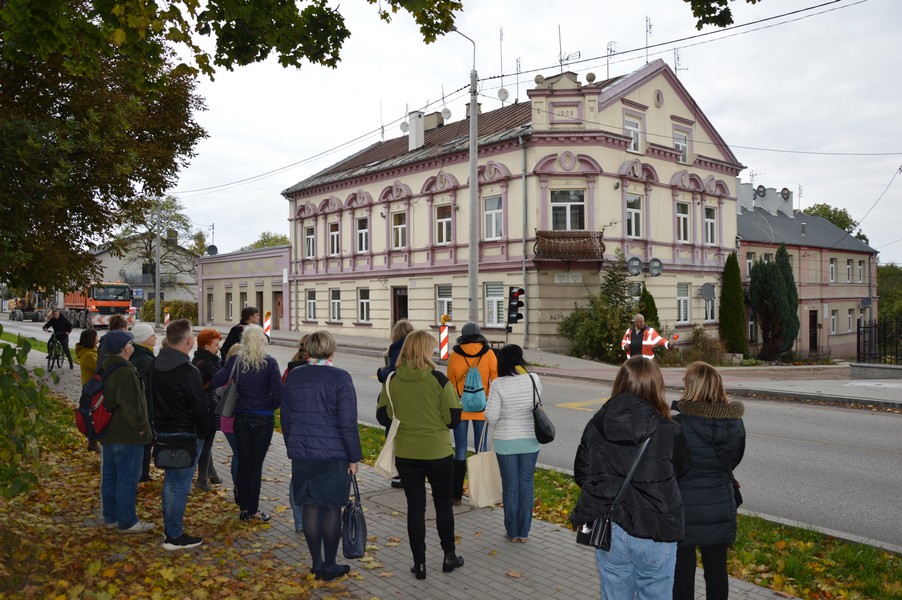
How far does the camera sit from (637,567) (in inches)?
147

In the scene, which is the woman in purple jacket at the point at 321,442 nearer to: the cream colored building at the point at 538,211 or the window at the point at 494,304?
the cream colored building at the point at 538,211

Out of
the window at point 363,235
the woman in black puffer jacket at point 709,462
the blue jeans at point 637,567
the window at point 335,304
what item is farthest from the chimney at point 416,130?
the blue jeans at point 637,567

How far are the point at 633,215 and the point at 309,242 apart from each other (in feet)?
57.9

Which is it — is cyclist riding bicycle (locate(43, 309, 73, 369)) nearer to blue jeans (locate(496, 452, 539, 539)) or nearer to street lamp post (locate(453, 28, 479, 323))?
street lamp post (locate(453, 28, 479, 323))

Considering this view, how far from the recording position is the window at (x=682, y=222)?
96.2ft

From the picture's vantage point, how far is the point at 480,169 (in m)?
27.4

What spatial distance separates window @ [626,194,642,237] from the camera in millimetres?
26812

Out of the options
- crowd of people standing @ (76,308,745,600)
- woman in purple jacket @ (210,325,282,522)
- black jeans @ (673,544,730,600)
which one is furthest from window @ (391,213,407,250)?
black jeans @ (673,544,730,600)

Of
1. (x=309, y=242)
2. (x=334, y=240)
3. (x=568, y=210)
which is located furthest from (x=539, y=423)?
(x=309, y=242)

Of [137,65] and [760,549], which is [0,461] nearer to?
[137,65]

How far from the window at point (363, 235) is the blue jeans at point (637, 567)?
29.8m

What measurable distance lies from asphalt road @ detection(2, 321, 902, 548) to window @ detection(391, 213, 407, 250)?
16.5 metres

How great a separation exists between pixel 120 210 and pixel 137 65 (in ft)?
28.4

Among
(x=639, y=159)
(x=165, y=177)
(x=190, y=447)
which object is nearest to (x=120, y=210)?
(x=165, y=177)
